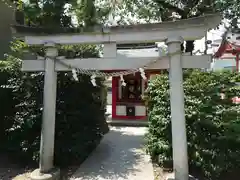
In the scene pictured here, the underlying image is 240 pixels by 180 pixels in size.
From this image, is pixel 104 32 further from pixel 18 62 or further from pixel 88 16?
pixel 88 16

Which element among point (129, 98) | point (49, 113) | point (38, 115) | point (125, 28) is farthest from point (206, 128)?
point (129, 98)

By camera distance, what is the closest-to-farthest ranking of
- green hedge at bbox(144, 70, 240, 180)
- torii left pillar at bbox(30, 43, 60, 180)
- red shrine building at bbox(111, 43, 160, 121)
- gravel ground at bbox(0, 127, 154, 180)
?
green hedge at bbox(144, 70, 240, 180) → torii left pillar at bbox(30, 43, 60, 180) → gravel ground at bbox(0, 127, 154, 180) → red shrine building at bbox(111, 43, 160, 121)

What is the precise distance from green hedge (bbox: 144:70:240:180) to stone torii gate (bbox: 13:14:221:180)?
2.10ft

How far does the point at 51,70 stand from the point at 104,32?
1.42 m

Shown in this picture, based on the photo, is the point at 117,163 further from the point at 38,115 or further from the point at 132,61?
the point at 132,61

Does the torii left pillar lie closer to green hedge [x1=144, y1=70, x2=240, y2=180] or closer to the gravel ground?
the gravel ground

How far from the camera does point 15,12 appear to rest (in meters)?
12.5

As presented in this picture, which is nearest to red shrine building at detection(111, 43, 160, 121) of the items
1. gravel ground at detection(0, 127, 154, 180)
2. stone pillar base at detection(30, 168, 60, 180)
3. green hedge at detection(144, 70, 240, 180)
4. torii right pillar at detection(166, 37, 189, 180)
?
gravel ground at detection(0, 127, 154, 180)

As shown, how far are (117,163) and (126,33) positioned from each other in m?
3.37

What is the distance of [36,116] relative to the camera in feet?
21.6

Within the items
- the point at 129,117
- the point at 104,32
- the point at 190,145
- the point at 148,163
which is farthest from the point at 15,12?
the point at 190,145

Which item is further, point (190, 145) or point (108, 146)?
point (108, 146)

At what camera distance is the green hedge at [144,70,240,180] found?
519cm

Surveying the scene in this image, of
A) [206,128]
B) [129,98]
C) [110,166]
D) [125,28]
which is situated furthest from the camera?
[129,98]
